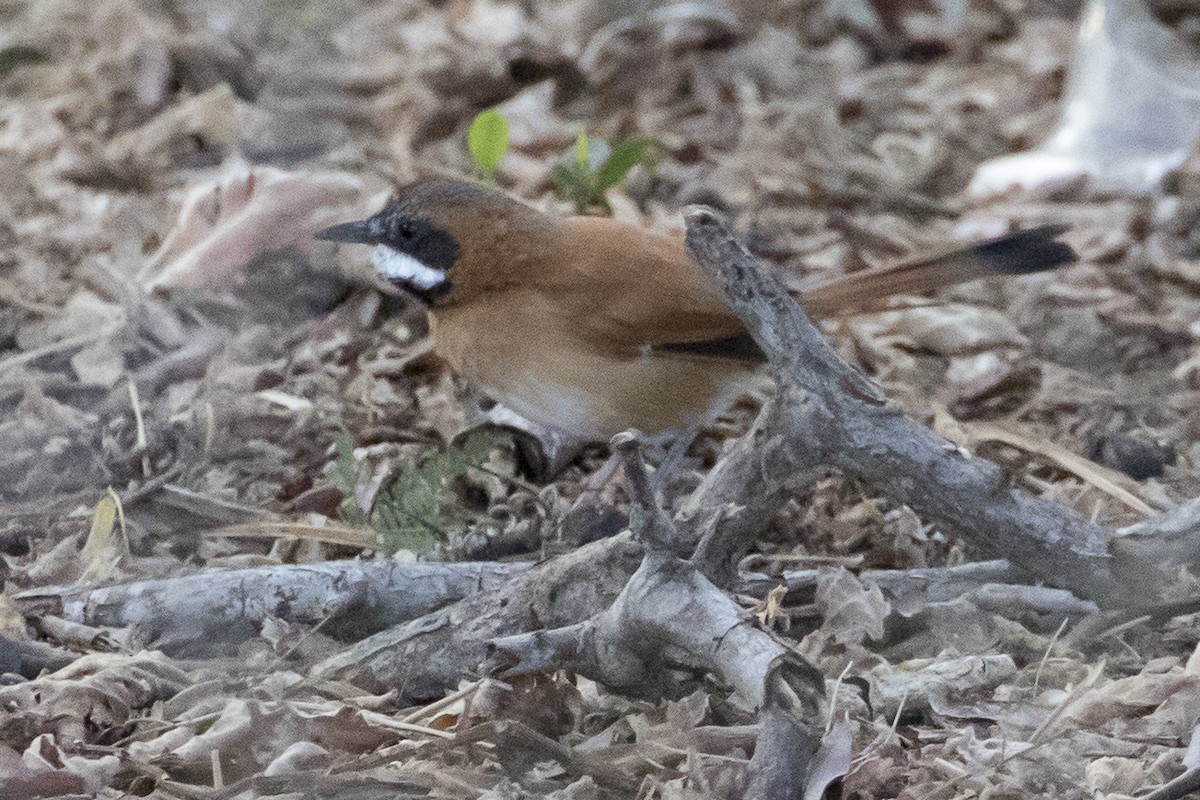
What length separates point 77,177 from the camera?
252 inches

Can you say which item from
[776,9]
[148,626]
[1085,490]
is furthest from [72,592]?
[776,9]

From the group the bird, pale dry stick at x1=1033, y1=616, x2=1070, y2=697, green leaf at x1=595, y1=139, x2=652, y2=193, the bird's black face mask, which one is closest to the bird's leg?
the bird

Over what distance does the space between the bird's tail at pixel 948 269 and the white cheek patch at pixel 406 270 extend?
1118 millimetres

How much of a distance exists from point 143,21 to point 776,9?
10.5ft

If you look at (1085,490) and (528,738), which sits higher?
(528,738)

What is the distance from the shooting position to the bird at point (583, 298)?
4383mm

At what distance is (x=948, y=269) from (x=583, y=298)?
42.6 inches

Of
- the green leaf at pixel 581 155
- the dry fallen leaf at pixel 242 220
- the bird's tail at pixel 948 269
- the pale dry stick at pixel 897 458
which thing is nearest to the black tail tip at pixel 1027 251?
the bird's tail at pixel 948 269

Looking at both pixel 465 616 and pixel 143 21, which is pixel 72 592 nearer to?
pixel 465 616

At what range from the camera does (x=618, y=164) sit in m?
5.89

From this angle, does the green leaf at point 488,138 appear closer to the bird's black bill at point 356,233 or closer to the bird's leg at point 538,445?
the bird's black bill at point 356,233

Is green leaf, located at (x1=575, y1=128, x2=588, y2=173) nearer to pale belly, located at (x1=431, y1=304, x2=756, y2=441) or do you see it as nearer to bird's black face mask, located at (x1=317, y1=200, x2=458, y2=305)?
bird's black face mask, located at (x1=317, y1=200, x2=458, y2=305)

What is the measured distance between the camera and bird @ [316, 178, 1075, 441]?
14.4 ft

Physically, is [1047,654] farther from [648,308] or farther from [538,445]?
[538,445]
